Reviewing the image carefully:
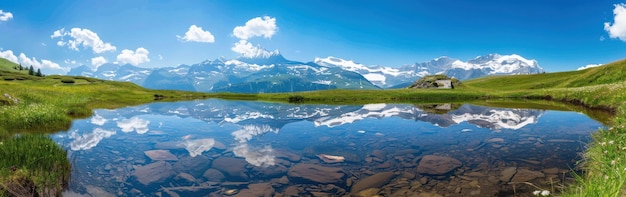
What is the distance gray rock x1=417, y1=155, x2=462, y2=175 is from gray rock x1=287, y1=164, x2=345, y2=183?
3.11m

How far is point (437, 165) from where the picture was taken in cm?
1284

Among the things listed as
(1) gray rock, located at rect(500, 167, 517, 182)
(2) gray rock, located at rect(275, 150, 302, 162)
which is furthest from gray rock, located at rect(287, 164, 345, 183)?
(1) gray rock, located at rect(500, 167, 517, 182)

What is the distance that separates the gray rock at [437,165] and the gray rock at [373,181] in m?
1.40

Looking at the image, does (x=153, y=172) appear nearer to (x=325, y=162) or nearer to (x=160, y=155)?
(x=160, y=155)

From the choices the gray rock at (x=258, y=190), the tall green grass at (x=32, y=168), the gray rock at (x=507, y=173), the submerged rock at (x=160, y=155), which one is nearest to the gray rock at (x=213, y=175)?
the gray rock at (x=258, y=190)

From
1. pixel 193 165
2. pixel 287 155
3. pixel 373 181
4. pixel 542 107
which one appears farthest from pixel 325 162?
pixel 542 107

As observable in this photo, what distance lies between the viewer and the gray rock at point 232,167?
11.6 m

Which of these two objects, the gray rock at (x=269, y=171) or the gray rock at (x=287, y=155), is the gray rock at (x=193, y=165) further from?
the gray rock at (x=287, y=155)

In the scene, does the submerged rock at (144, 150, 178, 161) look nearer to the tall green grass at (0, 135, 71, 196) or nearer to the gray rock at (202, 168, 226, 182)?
the gray rock at (202, 168, 226, 182)

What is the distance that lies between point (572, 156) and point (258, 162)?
13.1 m

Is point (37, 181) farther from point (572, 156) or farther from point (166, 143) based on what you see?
point (572, 156)

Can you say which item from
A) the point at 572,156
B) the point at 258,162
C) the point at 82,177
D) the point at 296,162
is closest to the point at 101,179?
the point at 82,177

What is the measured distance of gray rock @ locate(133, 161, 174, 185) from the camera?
445 inches

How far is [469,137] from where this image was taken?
64.0 ft
